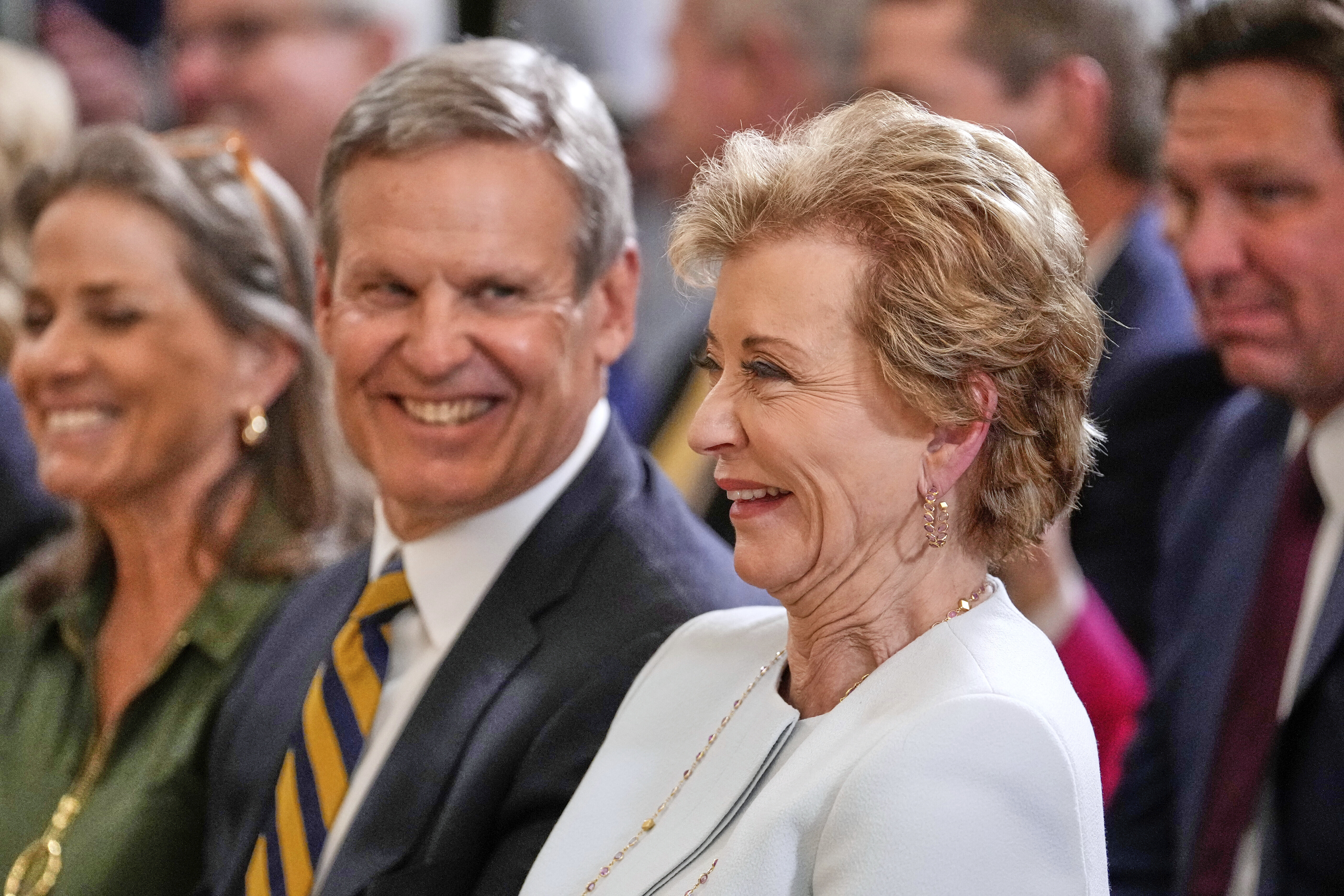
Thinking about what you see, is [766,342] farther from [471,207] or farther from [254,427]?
[254,427]

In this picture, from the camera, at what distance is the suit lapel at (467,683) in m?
1.85

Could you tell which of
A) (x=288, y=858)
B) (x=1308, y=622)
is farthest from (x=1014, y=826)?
(x=1308, y=622)

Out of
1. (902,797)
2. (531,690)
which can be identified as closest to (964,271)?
(902,797)

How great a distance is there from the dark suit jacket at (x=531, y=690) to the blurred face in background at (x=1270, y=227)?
92 cm

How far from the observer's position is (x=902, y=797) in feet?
4.32

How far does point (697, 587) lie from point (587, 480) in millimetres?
223

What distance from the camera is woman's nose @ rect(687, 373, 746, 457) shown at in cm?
155

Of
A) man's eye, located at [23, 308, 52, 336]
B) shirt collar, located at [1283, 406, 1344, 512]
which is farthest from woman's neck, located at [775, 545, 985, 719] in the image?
man's eye, located at [23, 308, 52, 336]

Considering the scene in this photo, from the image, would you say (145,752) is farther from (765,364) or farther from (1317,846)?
(1317,846)

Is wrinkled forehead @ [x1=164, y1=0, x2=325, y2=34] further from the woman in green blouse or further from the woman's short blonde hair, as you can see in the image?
the woman's short blonde hair

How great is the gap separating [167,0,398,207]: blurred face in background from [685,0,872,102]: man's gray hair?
1.22 m

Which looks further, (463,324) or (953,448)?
(463,324)

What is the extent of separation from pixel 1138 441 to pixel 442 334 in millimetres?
1624

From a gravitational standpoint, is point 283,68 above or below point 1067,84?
below
